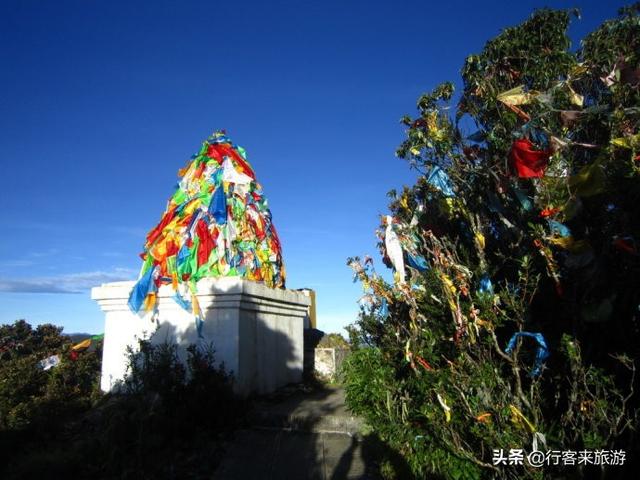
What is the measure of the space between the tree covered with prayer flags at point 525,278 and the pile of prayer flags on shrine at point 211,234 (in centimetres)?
292

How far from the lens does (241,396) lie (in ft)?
22.6

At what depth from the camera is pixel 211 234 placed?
7.93 metres

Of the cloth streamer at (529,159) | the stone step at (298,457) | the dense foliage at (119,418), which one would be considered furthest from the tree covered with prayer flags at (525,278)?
the dense foliage at (119,418)

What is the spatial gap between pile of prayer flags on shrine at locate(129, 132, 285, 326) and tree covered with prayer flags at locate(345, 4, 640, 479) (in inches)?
115

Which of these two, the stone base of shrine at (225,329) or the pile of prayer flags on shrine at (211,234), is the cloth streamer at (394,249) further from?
the pile of prayer flags on shrine at (211,234)

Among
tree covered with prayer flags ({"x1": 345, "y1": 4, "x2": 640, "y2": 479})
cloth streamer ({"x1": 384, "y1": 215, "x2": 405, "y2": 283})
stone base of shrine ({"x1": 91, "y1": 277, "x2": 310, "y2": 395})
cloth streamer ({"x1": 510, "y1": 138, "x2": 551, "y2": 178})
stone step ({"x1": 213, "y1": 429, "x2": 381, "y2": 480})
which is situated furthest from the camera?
stone base of shrine ({"x1": 91, "y1": 277, "x2": 310, "y2": 395})

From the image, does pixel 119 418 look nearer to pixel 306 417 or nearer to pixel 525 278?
pixel 306 417

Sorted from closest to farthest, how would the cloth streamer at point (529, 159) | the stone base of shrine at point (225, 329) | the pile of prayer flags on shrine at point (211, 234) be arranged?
1. the cloth streamer at point (529, 159)
2. the stone base of shrine at point (225, 329)
3. the pile of prayer flags on shrine at point (211, 234)

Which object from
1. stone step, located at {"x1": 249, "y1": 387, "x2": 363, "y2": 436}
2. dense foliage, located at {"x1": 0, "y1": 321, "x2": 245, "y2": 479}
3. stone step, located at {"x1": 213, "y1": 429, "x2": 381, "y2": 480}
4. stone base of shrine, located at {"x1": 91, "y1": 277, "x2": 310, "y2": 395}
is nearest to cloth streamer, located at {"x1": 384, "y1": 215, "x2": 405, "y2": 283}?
stone step, located at {"x1": 249, "y1": 387, "x2": 363, "y2": 436}

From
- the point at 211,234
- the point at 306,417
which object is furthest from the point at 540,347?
the point at 211,234

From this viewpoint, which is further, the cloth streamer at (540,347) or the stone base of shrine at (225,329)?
the stone base of shrine at (225,329)

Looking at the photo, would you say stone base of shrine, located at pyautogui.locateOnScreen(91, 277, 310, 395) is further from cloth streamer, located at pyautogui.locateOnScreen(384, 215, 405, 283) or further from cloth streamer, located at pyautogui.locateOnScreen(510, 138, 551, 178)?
cloth streamer, located at pyautogui.locateOnScreen(510, 138, 551, 178)

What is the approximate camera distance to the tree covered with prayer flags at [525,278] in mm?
3910

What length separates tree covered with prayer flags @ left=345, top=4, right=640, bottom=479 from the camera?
3.91 metres
